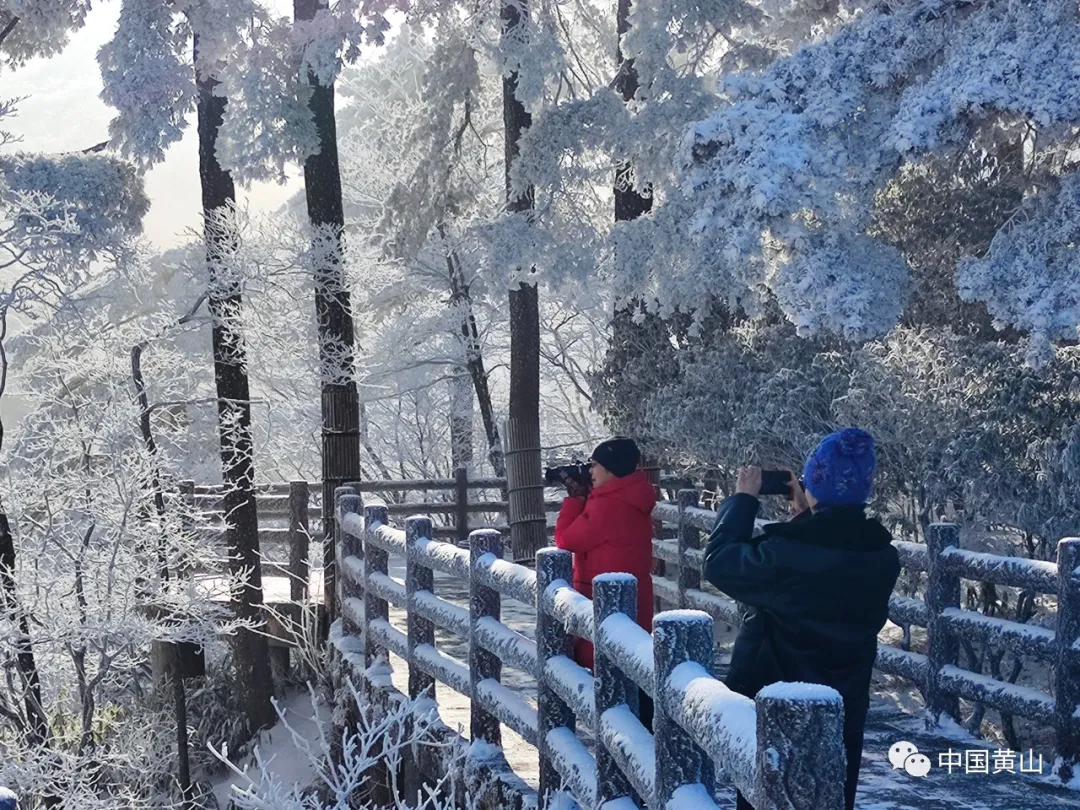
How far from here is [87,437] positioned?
1283 centimetres

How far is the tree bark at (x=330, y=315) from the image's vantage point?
1297 centimetres

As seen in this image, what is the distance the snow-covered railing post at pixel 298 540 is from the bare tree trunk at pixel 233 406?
0.38m

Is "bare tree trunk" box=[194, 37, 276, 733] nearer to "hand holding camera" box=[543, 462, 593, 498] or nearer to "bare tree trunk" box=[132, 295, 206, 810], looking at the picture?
"bare tree trunk" box=[132, 295, 206, 810]

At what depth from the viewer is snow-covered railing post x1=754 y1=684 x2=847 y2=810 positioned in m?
2.85

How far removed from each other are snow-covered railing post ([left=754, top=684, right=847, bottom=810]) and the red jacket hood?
3319 millimetres

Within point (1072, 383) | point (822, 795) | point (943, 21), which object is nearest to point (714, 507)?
point (1072, 383)

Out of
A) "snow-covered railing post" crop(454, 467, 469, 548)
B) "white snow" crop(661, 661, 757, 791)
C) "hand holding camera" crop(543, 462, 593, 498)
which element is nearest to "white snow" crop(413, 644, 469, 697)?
"hand holding camera" crop(543, 462, 593, 498)

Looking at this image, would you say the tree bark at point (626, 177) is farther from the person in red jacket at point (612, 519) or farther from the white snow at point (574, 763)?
the white snow at point (574, 763)

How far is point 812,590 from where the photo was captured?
13.7ft

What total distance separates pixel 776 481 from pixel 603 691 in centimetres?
98

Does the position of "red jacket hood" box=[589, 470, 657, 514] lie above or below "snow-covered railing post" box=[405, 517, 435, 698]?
above

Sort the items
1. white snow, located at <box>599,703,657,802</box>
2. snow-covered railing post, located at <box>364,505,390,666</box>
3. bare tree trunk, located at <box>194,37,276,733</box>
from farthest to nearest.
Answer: bare tree trunk, located at <box>194,37,276,733</box> → snow-covered railing post, located at <box>364,505,390,666</box> → white snow, located at <box>599,703,657,802</box>

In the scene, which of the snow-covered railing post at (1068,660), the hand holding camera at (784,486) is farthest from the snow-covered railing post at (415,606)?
the hand holding camera at (784,486)

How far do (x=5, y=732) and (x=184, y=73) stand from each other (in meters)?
6.49
